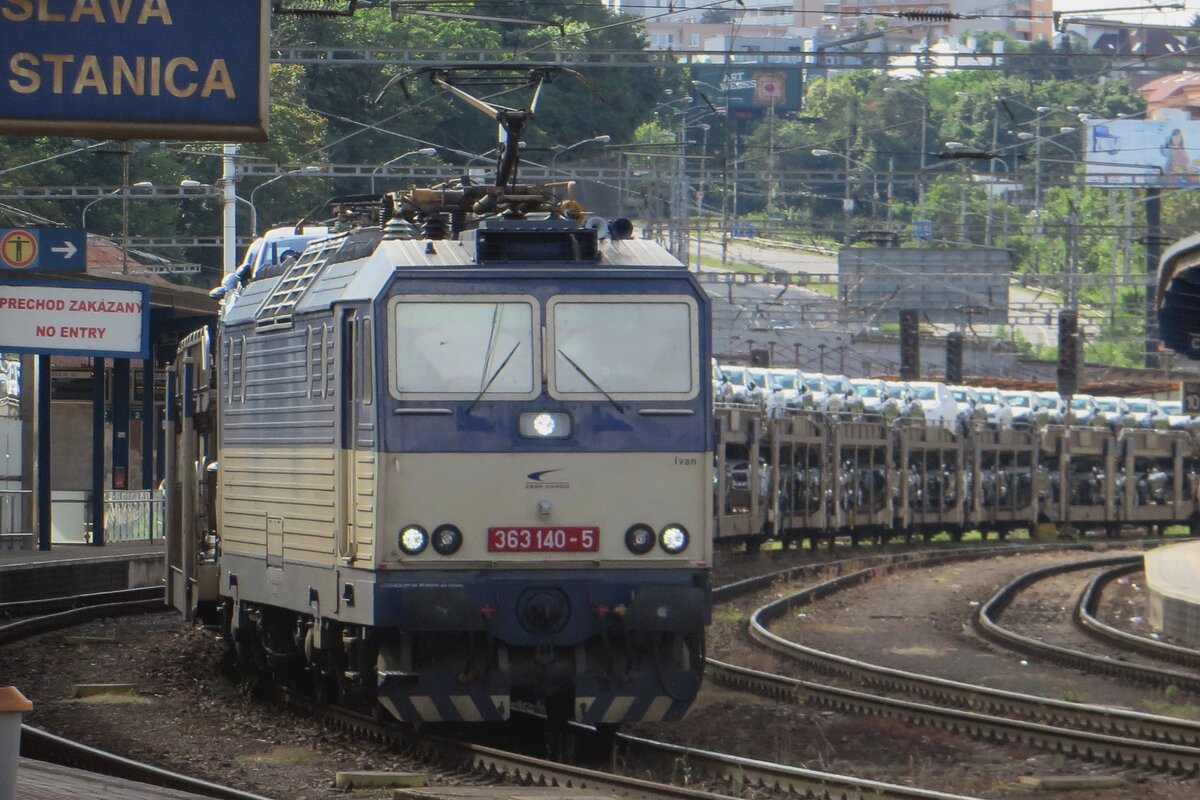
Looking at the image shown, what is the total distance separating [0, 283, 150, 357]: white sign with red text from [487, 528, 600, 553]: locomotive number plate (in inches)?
732

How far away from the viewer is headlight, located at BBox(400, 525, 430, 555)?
1145 cm

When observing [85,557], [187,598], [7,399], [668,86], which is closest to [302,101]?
[7,399]

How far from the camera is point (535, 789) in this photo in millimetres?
10617

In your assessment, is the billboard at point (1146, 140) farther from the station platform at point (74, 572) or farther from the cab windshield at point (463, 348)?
the cab windshield at point (463, 348)

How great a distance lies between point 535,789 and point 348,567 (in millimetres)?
1970

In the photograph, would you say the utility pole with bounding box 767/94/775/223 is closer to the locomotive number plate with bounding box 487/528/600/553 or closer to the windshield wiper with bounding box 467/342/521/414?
the windshield wiper with bounding box 467/342/521/414

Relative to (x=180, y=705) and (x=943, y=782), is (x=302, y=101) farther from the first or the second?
(x=943, y=782)

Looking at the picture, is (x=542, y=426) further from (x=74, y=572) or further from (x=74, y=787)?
(x=74, y=572)

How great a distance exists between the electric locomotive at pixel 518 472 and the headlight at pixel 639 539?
11 millimetres

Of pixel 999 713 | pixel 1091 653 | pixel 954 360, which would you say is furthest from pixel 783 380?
pixel 999 713

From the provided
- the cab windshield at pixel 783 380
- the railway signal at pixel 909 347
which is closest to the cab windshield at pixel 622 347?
the cab windshield at pixel 783 380

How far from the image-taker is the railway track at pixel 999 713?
11.9 meters

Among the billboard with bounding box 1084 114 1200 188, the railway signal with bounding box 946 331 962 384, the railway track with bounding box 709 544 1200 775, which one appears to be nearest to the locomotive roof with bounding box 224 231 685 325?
the railway track with bounding box 709 544 1200 775

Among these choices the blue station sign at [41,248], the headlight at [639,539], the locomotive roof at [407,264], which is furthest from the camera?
the blue station sign at [41,248]
